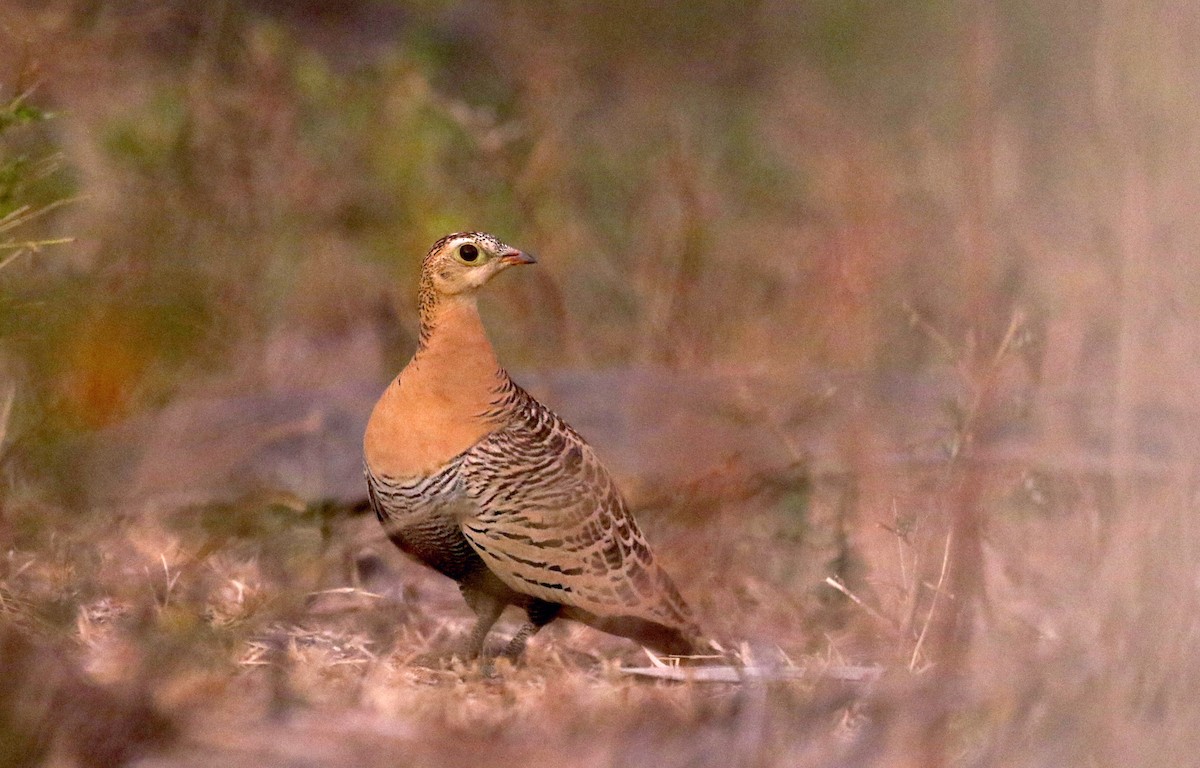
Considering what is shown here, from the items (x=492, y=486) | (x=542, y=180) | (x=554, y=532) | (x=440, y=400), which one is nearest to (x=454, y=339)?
(x=440, y=400)

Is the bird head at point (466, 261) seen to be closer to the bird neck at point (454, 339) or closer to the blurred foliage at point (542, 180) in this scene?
the bird neck at point (454, 339)

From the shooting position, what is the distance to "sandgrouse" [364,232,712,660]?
321 centimetres

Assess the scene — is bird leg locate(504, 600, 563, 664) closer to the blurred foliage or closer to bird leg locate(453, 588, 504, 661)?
bird leg locate(453, 588, 504, 661)

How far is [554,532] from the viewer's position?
322cm

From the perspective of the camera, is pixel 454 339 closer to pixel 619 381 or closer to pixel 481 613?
pixel 481 613

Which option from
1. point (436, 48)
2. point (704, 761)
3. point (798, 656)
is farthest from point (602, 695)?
point (436, 48)

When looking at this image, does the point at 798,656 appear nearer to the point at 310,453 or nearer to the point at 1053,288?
the point at 310,453

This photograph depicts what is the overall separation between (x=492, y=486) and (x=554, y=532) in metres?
0.17

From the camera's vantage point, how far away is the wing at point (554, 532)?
10.6 feet

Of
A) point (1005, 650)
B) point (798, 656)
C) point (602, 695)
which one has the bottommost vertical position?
point (798, 656)

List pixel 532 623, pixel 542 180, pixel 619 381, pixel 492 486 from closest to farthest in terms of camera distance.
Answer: pixel 492 486
pixel 532 623
pixel 619 381
pixel 542 180

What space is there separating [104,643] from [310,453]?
1.64 meters

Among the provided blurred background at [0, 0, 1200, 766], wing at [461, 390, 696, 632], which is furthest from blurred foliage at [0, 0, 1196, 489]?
wing at [461, 390, 696, 632]

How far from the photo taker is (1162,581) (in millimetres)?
2154
